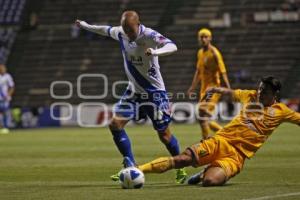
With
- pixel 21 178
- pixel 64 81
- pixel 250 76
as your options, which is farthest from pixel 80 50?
pixel 21 178

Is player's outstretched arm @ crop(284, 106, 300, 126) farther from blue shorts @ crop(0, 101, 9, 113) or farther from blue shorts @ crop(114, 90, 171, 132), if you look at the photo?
blue shorts @ crop(0, 101, 9, 113)

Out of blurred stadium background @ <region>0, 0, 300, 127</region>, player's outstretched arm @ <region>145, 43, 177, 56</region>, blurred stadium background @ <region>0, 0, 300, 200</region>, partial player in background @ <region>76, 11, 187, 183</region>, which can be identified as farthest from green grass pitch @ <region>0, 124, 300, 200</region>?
blurred stadium background @ <region>0, 0, 300, 127</region>

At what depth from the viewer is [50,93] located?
1634 inches

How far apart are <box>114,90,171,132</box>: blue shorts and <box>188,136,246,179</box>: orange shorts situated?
1165mm

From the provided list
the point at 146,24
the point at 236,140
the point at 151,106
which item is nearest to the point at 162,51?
the point at 151,106

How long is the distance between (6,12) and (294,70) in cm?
1403

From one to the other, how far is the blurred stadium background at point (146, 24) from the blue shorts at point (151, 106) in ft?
82.2

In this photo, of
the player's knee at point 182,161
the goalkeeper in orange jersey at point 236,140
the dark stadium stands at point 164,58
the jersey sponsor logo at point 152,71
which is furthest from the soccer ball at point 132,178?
the dark stadium stands at point 164,58

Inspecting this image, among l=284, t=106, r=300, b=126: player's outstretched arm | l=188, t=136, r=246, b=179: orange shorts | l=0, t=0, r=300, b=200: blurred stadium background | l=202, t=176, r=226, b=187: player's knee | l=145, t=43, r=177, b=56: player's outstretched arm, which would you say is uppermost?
l=145, t=43, r=177, b=56: player's outstretched arm

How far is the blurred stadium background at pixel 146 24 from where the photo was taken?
131ft

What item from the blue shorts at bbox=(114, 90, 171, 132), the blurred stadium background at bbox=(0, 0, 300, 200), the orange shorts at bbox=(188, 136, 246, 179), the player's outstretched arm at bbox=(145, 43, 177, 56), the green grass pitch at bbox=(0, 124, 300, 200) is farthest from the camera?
the blurred stadium background at bbox=(0, 0, 300, 200)

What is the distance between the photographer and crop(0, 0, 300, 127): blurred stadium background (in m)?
40.0

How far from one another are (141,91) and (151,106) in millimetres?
242

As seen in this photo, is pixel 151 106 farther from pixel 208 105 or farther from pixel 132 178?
pixel 208 105
